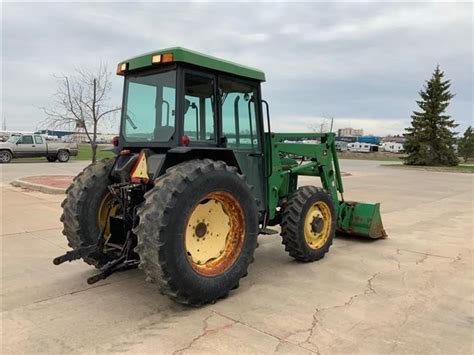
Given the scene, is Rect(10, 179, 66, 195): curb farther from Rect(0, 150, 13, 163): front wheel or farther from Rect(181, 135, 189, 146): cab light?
Rect(0, 150, 13, 163): front wheel

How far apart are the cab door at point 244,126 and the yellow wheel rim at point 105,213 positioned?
1.58 meters

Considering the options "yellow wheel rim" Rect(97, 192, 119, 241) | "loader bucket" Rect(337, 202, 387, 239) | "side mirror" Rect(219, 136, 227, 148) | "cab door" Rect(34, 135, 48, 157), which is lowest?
"loader bucket" Rect(337, 202, 387, 239)

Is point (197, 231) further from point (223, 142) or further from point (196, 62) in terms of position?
point (196, 62)

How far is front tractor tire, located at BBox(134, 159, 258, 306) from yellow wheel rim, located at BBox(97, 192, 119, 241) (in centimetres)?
126

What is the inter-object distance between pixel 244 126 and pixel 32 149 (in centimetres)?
2509

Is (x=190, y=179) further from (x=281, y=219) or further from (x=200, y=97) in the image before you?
(x=281, y=219)

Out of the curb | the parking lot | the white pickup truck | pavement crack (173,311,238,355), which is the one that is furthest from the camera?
the white pickup truck

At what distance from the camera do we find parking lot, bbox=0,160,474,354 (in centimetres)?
337

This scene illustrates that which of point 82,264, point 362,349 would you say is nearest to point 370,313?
point 362,349

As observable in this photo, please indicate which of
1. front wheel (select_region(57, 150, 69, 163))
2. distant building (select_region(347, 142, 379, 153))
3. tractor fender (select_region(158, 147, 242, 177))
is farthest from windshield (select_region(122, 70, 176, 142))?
distant building (select_region(347, 142, 379, 153))

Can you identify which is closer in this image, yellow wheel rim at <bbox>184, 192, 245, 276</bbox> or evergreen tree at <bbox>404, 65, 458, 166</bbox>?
yellow wheel rim at <bbox>184, 192, 245, 276</bbox>

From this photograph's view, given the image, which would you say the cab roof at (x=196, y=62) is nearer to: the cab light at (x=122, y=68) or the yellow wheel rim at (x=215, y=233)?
the cab light at (x=122, y=68)

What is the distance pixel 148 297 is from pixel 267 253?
2.36 meters

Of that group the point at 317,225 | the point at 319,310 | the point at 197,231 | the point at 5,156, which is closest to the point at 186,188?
the point at 197,231
